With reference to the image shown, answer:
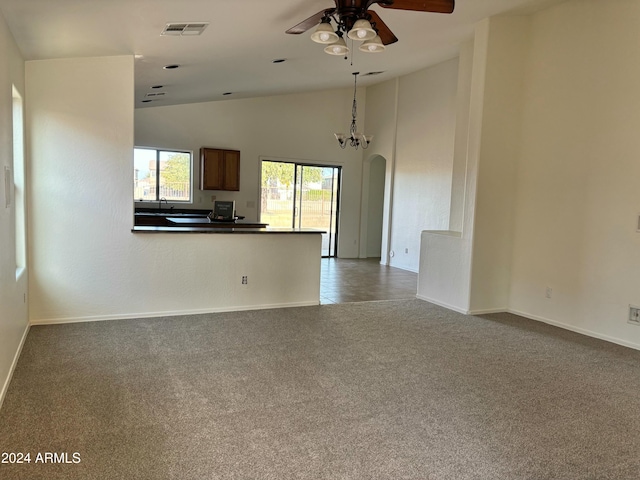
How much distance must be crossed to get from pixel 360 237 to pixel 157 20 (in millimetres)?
7075

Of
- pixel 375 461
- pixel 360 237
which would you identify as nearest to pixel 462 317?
pixel 375 461

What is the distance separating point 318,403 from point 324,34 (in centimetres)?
238

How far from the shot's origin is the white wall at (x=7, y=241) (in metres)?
2.74

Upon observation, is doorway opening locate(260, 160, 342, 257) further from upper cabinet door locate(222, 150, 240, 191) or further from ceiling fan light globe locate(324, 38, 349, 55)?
ceiling fan light globe locate(324, 38, 349, 55)

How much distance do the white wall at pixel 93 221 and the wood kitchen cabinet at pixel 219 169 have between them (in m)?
3.68

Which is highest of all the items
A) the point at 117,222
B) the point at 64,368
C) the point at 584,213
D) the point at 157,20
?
the point at 157,20

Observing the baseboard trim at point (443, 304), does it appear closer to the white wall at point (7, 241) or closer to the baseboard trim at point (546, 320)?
the baseboard trim at point (546, 320)

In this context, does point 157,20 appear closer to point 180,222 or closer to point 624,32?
point 180,222

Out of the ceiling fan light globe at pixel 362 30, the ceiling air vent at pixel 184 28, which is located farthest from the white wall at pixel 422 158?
the ceiling air vent at pixel 184 28

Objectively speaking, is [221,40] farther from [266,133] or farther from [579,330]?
[266,133]

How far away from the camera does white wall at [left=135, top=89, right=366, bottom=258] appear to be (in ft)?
26.1

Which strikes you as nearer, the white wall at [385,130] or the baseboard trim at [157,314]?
the baseboard trim at [157,314]

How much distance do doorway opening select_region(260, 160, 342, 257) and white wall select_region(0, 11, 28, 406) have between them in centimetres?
576

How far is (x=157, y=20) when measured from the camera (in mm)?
3242
